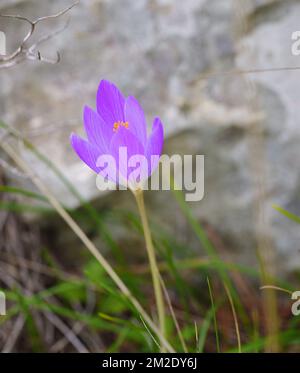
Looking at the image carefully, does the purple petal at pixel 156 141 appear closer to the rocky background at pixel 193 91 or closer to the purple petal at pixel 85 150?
the purple petal at pixel 85 150

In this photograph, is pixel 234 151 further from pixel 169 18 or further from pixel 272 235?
pixel 169 18

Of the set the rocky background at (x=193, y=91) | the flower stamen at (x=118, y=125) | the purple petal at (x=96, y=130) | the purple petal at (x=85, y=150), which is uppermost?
the rocky background at (x=193, y=91)

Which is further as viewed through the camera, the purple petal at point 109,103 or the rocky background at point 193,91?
the rocky background at point 193,91

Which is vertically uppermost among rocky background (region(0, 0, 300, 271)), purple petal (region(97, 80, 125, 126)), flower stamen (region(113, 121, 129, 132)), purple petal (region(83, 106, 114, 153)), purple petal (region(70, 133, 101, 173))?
rocky background (region(0, 0, 300, 271))

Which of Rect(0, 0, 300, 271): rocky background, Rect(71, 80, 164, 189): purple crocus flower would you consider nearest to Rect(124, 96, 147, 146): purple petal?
Rect(71, 80, 164, 189): purple crocus flower

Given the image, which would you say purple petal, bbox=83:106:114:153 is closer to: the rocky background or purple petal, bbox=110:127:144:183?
purple petal, bbox=110:127:144:183

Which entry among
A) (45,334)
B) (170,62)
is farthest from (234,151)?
(45,334)

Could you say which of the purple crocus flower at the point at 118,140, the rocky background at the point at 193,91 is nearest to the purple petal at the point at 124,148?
the purple crocus flower at the point at 118,140
